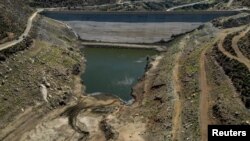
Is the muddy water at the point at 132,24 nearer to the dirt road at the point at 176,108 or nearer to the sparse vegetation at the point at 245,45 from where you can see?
the sparse vegetation at the point at 245,45

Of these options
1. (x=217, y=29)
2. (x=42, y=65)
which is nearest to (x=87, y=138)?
(x=42, y=65)

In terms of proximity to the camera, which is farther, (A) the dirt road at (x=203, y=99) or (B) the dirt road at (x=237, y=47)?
(B) the dirt road at (x=237, y=47)

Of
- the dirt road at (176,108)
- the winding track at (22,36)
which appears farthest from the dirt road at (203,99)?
the winding track at (22,36)

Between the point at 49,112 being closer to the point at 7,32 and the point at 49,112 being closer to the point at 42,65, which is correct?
the point at 42,65

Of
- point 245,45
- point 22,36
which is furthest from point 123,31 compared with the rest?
point 245,45

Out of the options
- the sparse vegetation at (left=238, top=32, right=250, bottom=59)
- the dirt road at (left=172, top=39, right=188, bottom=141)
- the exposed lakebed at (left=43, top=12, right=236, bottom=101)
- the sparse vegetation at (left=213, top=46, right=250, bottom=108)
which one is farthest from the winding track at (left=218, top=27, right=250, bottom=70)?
the exposed lakebed at (left=43, top=12, right=236, bottom=101)

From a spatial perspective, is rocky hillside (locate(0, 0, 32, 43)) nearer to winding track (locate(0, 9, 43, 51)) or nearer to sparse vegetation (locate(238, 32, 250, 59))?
winding track (locate(0, 9, 43, 51))
